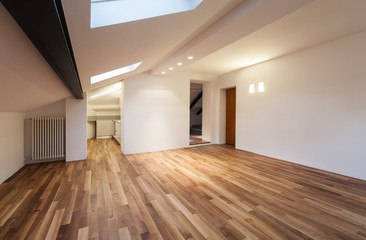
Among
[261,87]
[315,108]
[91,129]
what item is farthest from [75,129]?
[315,108]

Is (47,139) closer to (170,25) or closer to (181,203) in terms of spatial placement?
(181,203)

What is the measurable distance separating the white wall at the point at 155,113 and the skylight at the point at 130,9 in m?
3.64

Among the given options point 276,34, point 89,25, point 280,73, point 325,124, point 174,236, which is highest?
point 276,34

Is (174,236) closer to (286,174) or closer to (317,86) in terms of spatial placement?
(286,174)

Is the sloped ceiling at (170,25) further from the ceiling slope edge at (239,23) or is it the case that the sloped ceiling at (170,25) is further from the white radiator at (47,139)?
the white radiator at (47,139)

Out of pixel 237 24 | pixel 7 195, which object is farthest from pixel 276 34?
pixel 7 195

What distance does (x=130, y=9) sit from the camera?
1.30 metres

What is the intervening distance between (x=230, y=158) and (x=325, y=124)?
2.22 m

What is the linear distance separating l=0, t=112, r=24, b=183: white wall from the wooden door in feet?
19.8

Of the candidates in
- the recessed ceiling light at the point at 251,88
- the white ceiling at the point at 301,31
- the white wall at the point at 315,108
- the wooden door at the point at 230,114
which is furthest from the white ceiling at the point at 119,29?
the wooden door at the point at 230,114

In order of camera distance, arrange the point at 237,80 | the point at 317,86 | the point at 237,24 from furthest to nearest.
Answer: the point at 237,80 < the point at 317,86 < the point at 237,24

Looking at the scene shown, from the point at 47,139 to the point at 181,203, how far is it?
3.81 meters

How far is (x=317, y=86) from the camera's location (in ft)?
11.6

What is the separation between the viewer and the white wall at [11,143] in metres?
2.79
